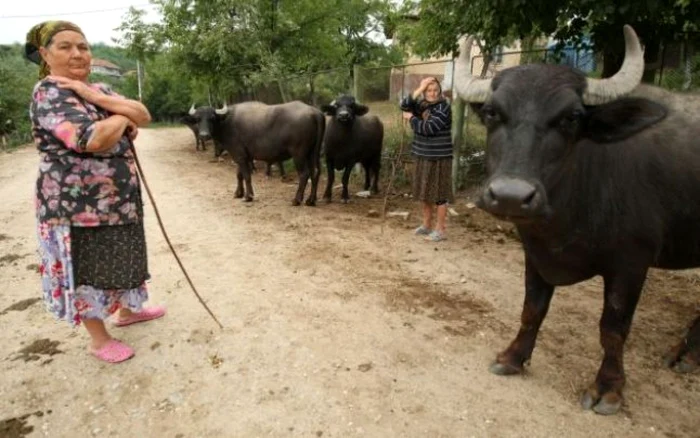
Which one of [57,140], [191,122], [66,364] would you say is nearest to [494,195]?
[57,140]

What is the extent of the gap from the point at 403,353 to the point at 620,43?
390 cm

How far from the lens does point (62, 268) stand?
2.82m

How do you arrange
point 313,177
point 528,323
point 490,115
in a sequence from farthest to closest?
1. point 313,177
2. point 528,323
3. point 490,115

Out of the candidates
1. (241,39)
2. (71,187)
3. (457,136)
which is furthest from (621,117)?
(241,39)

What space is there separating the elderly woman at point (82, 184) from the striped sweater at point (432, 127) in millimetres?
3276

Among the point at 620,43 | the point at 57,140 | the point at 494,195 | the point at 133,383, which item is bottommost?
the point at 133,383

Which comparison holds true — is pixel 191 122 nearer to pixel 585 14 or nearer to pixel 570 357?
pixel 585 14

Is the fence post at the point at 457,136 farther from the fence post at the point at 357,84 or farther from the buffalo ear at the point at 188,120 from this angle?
the buffalo ear at the point at 188,120

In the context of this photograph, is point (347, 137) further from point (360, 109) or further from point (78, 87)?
point (78, 87)

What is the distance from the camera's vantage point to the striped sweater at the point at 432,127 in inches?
209

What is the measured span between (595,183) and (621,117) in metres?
0.41

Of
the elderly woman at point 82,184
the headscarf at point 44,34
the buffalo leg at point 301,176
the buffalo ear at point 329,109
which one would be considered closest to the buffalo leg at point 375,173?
the buffalo ear at point 329,109

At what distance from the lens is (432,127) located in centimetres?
529

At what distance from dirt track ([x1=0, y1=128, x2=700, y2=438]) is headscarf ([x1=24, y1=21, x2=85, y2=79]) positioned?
1.91m
